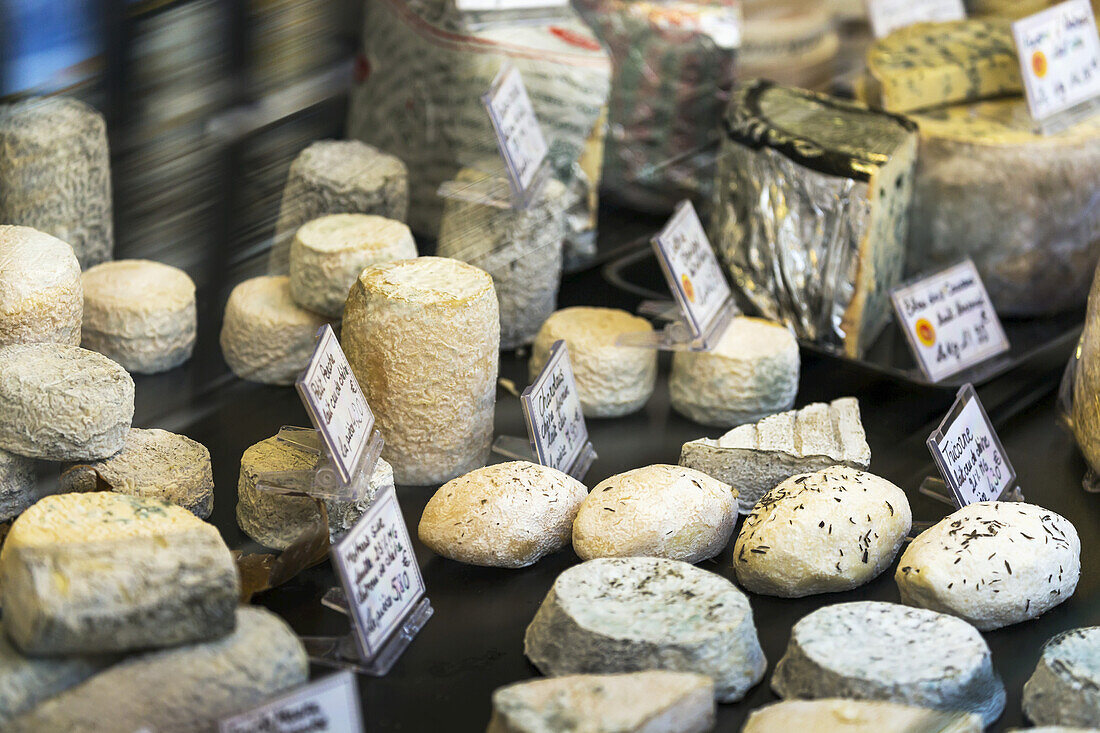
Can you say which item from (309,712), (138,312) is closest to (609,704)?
(309,712)

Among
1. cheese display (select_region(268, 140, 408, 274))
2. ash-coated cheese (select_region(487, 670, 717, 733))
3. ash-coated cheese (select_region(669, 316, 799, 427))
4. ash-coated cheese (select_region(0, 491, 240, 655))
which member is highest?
cheese display (select_region(268, 140, 408, 274))

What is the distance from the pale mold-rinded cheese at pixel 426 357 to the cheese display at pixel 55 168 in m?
0.52

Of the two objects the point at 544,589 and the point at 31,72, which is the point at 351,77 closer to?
the point at 31,72

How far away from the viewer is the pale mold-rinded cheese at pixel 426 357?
1641 millimetres

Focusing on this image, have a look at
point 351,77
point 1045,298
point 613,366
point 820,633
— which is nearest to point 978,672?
point 820,633

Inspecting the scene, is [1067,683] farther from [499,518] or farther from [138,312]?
[138,312]

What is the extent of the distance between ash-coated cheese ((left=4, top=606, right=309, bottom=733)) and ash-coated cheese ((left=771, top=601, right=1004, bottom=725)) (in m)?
0.55

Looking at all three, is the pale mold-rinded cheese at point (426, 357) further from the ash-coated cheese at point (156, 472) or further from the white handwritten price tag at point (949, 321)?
the white handwritten price tag at point (949, 321)

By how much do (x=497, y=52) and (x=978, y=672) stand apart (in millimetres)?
1357

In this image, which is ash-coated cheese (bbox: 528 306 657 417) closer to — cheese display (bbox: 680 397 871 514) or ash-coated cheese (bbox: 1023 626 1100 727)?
cheese display (bbox: 680 397 871 514)

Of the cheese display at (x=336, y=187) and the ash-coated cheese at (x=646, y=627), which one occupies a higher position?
the cheese display at (x=336, y=187)

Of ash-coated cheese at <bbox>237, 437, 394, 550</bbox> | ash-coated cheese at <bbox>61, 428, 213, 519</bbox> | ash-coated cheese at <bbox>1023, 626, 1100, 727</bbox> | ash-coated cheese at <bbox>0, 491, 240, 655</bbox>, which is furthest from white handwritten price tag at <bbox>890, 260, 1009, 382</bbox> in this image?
ash-coated cheese at <bbox>0, 491, 240, 655</bbox>

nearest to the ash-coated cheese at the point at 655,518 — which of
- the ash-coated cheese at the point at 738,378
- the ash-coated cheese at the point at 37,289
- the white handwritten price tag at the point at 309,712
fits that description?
the ash-coated cheese at the point at 738,378

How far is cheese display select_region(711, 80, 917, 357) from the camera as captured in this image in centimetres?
211
